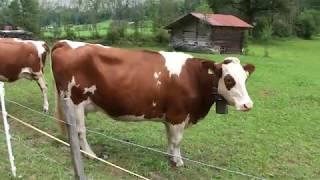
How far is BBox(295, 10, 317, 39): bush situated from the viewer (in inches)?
2366

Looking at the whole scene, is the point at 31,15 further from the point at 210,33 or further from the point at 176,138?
the point at 176,138

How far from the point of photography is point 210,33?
117ft

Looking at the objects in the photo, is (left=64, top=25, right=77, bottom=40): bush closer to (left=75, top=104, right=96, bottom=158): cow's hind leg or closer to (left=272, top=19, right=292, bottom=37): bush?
(left=272, top=19, right=292, bottom=37): bush

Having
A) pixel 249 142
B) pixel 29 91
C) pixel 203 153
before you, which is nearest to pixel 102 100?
pixel 203 153

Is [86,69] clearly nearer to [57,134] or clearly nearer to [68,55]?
[68,55]

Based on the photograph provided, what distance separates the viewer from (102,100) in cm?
693

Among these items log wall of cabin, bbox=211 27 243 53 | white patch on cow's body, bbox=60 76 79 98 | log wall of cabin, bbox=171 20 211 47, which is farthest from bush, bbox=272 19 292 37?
white patch on cow's body, bbox=60 76 79 98

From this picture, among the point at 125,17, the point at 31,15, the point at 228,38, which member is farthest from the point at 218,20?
the point at 125,17

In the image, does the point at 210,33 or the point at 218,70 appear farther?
the point at 210,33

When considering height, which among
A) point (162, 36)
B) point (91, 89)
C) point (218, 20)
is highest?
point (91, 89)

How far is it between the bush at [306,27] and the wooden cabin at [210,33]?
Result: 2559 cm

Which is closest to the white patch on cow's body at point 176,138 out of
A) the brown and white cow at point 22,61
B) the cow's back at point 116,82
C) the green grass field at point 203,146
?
the green grass field at point 203,146

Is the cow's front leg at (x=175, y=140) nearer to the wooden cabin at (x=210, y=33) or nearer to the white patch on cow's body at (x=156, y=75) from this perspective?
the white patch on cow's body at (x=156, y=75)

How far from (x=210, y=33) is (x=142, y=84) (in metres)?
29.1
